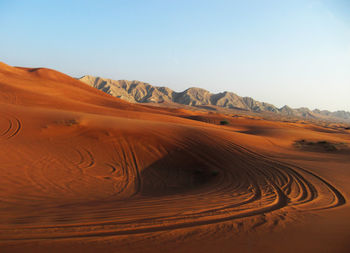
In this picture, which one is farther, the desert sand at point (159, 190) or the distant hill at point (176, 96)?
the distant hill at point (176, 96)

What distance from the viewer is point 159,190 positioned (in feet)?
23.8

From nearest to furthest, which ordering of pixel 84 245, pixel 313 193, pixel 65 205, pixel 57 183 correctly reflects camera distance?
pixel 84 245 → pixel 65 205 → pixel 313 193 → pixel 57 183

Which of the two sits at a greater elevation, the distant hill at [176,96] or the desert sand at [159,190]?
the distant hill at [176,96]

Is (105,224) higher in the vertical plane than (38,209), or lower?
higher

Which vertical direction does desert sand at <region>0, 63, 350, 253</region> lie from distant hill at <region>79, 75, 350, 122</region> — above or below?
below

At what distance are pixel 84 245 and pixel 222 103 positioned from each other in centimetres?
15738

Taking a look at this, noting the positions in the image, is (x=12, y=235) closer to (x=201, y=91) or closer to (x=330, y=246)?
(x=330, y=246)

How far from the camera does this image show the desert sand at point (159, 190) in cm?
346

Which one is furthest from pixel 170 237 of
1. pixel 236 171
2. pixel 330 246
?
pixel 236 171

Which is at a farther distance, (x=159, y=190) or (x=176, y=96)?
(x=176, y=96)

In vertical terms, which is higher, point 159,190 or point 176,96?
point 176,96

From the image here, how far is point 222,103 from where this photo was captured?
15525cm

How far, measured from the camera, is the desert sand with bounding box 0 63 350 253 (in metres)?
3.46

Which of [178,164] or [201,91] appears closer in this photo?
[178,164]
